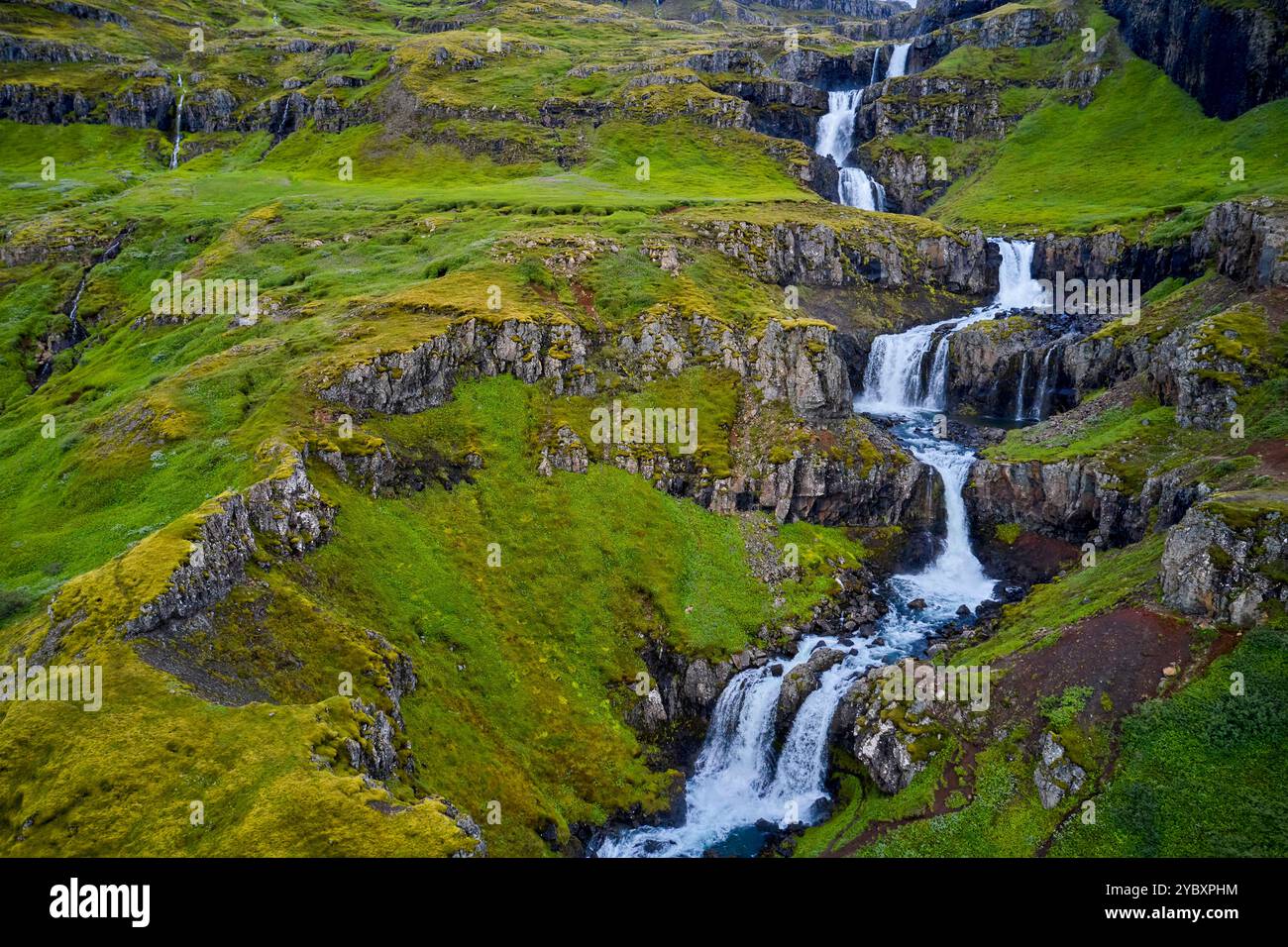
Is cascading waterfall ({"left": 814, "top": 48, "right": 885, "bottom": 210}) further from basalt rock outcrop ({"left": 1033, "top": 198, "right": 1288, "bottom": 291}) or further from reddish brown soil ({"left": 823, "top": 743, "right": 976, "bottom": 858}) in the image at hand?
reddish brown soil ({"left": 823, "top": 743, "right": 976, "bottom": 858})

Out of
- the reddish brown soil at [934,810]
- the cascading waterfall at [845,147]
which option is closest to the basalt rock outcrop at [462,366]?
the reddish brown soil at [934,810]

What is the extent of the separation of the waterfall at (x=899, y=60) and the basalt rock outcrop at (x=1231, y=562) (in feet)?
498

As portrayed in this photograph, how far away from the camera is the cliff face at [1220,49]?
115500mm

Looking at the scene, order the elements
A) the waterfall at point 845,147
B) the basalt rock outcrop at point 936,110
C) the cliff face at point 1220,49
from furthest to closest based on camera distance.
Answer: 1. the basalt rock outcrop at point 936,110
2. the waterfall at point 845,147
3. the cliff face at point 1220,49

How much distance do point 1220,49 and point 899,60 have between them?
59907mm

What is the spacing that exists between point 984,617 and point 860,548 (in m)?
11.4

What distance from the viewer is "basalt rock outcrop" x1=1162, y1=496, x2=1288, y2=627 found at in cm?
3828

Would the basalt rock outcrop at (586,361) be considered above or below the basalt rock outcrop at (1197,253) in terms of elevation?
below

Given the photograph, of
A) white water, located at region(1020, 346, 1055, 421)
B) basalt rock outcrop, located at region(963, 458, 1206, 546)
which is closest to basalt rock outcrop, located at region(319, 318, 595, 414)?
basalt rock outcrop, located at region(963, 458, 1206, 546)

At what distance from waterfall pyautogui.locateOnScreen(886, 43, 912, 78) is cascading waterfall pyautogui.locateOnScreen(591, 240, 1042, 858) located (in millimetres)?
128619

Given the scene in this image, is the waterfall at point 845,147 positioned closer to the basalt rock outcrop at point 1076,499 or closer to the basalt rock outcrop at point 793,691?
the basalt rock outcrop at point 1076,499

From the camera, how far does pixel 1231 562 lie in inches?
1547

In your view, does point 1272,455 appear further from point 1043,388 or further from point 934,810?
point 934,810

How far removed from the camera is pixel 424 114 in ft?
463
